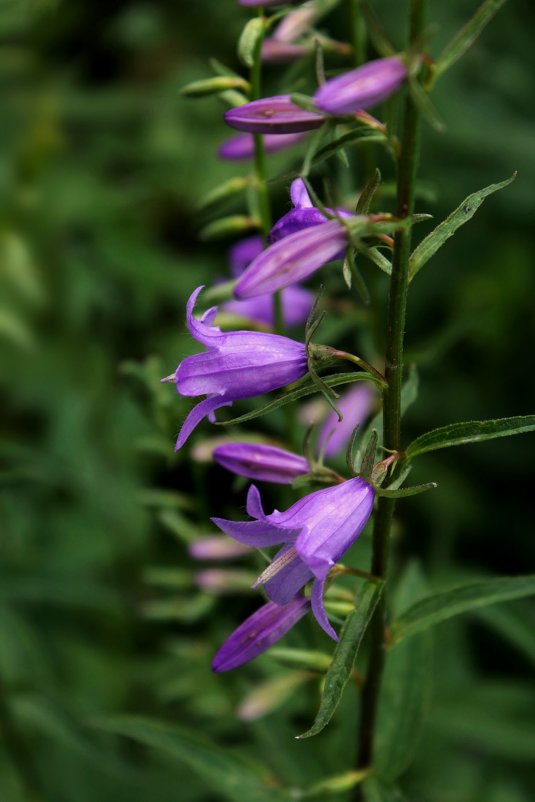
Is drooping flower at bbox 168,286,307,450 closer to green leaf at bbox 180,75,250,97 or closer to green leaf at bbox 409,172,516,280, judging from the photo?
green leaf at bbox 409,172,516,280

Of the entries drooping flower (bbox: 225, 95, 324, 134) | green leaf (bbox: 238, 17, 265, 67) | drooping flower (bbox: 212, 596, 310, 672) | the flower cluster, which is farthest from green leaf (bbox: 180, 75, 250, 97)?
drooping flower (bbox: 212, 596, 310, 672)

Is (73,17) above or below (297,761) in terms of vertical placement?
above

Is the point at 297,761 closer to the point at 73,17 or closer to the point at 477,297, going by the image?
the point at 477,297

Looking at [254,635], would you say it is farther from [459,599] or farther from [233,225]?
[233,225]

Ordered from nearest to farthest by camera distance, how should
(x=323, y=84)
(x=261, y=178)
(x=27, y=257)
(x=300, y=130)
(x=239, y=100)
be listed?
(x=323, y=84), (x=300, y=130), (x=239, y=100), (x=261, y=178), (x=27, y=257)

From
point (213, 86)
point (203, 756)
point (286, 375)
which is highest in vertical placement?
point (213, 86)

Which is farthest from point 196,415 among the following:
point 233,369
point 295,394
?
point 295,394

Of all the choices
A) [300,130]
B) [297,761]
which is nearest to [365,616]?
[300,130]
